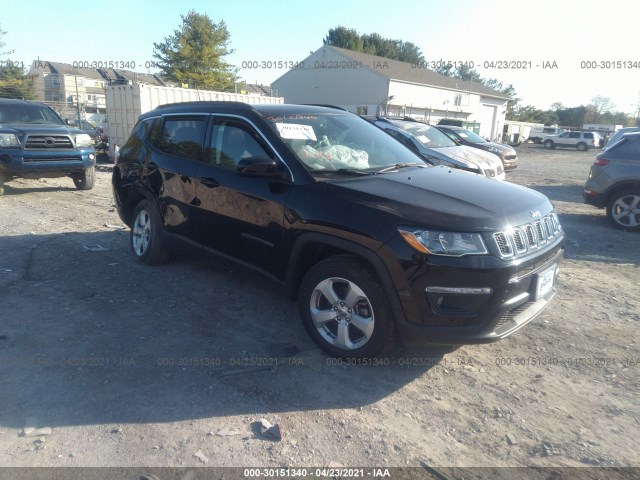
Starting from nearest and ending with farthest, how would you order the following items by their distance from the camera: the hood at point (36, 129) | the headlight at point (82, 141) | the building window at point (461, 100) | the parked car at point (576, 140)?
1. the hood at point (36, 129)
2. the headlight at point (82, 141)
3. the parked car at point (576, 140)
4. the building window at point (461, 100)

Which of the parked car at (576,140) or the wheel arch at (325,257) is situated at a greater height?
the parked car at (576,140)

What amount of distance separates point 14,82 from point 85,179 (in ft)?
89.3

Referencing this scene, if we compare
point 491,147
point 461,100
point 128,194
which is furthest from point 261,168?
point 461,100

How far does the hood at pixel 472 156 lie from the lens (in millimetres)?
10117

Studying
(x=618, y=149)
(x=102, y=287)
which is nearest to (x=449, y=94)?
(x=618, y=149)

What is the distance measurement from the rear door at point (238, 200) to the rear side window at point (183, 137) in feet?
0.54

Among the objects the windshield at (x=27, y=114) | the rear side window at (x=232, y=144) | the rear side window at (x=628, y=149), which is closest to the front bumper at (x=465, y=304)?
the rear side window at (x=232, y=144)

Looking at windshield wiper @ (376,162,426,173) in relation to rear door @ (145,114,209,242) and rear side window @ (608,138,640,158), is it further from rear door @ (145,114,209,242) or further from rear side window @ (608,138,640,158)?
rear side window @ (608,138,640,158)

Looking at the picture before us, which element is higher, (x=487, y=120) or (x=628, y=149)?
(x=487, y=120)

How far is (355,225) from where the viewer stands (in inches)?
131

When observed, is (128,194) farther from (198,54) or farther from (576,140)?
(576,140)

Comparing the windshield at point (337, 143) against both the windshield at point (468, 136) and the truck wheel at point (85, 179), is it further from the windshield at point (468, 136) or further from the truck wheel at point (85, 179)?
the windshield at point (468, 136)

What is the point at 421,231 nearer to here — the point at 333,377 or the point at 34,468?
the point at 333,377

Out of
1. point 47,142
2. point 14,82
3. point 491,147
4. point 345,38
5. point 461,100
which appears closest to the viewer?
point 47,142
